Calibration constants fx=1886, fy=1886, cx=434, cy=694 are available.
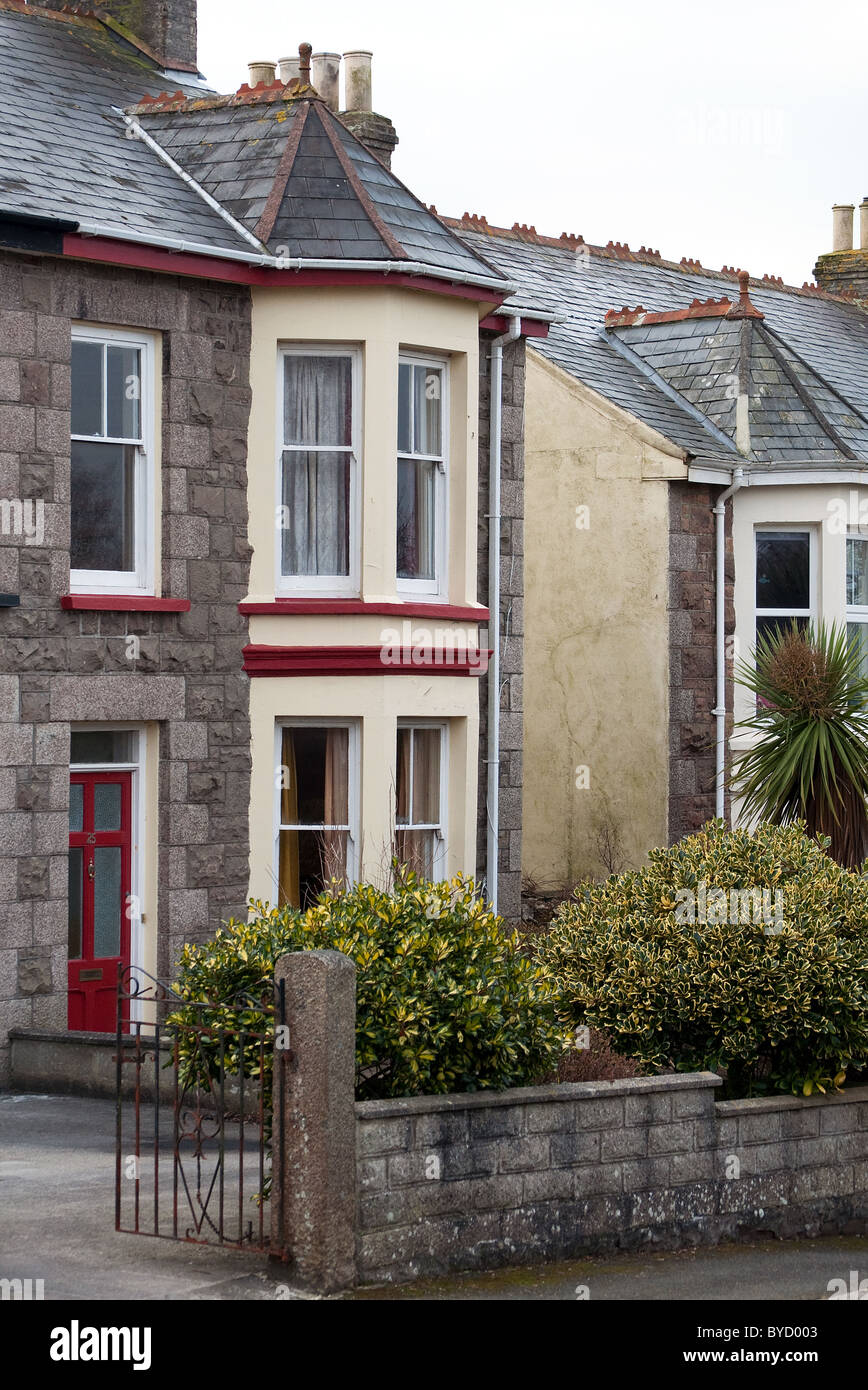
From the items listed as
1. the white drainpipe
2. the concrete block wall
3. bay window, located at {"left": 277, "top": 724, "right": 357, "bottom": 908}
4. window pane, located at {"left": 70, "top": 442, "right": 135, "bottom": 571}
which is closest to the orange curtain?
bay window, located at {"left": 277, "top": 724, "right": 357, "bottom": 908}

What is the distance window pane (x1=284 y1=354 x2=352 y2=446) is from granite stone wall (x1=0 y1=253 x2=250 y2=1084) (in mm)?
454

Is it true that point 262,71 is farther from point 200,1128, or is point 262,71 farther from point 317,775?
point 200,1128

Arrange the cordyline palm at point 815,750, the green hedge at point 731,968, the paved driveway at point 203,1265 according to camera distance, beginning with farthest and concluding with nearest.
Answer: the cordyline palm at point 815,750
the green hedge at point 731,968
the paved driveway at point 203,1265

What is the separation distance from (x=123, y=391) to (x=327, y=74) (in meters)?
8.32

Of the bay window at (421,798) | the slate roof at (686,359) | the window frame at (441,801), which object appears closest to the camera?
the bay window at (421,798)

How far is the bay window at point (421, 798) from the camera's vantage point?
51.8ft

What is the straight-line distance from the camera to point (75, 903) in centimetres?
1410

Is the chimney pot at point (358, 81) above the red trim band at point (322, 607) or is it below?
above

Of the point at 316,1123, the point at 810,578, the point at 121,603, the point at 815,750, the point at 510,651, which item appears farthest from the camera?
the point at 810,578

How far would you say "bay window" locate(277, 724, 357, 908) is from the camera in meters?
15.2

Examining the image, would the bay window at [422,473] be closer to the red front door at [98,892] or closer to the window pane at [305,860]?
the window pane at [305,860]

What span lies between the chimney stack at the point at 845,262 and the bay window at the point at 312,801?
1662cm
